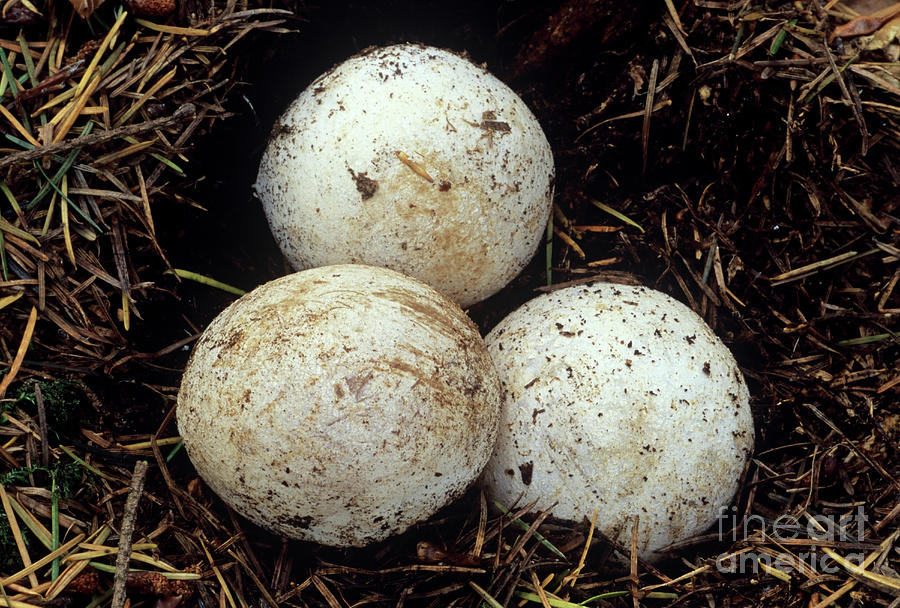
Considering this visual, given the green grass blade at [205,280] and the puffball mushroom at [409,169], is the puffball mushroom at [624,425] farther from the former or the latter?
the green grass blade at [205,280]

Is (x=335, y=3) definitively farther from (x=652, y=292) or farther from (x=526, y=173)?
(x=652, y=292)

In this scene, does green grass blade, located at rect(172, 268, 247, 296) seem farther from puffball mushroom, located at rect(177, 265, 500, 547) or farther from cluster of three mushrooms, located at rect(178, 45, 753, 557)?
puffball mushroom, located at rect(177, 265, 500, 547)

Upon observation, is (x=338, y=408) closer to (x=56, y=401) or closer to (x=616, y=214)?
(x=56, y=401)

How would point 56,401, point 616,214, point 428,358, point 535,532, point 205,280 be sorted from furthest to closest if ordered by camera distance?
point 616,214
point 205,280
point 535,532
point 56,401
point 428,358

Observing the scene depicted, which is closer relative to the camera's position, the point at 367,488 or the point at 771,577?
the point at 367,488

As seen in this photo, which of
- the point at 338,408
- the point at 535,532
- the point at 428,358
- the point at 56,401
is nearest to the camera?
the point at 338,408

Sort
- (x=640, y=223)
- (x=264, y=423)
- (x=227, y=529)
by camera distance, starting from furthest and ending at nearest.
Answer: (x=640, y=223)
(x=227, y=529)
(x=264, y=423)

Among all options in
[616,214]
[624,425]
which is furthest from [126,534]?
[616,214]

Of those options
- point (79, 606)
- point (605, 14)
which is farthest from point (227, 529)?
point (605, 14)

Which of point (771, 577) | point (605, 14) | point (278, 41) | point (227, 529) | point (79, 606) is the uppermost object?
point (278, 41)
